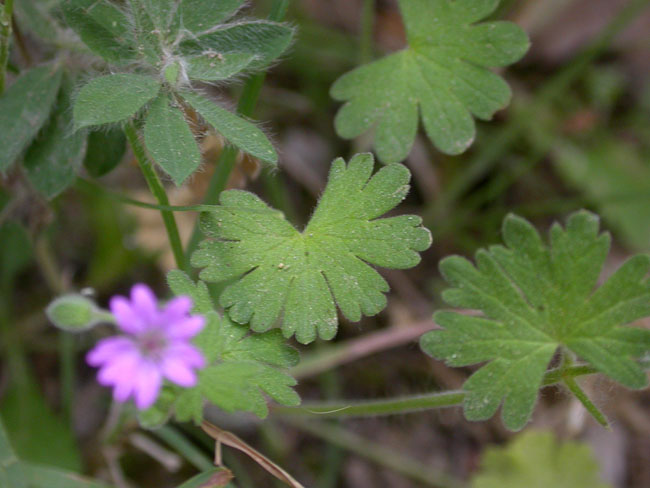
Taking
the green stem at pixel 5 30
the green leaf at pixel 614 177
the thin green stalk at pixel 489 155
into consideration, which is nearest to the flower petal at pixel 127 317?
the green stem at pixel 5 30

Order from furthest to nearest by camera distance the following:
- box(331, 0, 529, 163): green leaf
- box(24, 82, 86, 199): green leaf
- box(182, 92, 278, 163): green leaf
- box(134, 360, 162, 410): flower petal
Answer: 1. box(331, 0, 529, 163): green leaf
2. box(24, 82, 86, 199): green leaf
3. box(182, 92, 278, 163): green leaf
4. box(134, 360, 162, 410): flower petal

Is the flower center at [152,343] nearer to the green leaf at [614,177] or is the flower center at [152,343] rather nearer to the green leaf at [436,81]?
the green leaf at [436,81]

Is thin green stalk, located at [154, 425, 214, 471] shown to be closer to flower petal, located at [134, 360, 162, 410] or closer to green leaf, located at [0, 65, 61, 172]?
green leaf, located at [0, 65, 61, 172]

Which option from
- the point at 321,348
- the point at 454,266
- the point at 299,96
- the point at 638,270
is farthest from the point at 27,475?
the point at 299,96

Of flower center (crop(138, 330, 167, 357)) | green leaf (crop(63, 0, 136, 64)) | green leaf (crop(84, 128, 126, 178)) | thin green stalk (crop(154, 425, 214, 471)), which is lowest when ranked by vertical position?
thin green stalk (crop(154, 425, 214, 471))

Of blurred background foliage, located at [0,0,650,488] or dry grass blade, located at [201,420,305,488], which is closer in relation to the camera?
dry grass blade, located at [201,420,305,488]

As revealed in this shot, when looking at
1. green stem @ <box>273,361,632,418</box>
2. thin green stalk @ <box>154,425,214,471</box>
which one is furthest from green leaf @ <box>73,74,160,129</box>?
thin green stalk @ <box>154,425,214,471</box>
